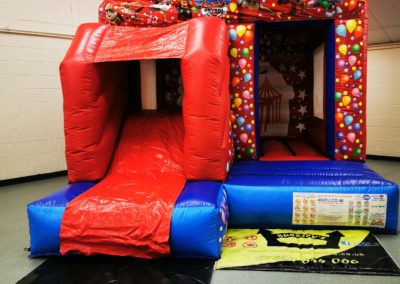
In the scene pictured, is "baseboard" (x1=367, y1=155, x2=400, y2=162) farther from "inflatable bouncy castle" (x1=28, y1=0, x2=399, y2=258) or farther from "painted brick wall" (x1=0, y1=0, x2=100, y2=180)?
"painted brick wall" (x1=0, y1=0, x2=100, y2=180)

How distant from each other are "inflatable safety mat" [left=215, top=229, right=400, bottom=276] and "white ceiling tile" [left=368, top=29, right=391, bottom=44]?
141 inches

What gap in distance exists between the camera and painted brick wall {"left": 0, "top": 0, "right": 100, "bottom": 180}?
4.48m

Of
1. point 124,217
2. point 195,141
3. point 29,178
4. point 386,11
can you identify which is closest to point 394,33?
point 386,11

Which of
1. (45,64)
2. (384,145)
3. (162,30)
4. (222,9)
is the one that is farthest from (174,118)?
(384,145)

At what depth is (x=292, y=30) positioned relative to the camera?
13.2 ft

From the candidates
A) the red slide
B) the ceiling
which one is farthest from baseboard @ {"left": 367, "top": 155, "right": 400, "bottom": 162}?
the red slide

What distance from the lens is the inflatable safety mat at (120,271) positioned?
2088 millimetres

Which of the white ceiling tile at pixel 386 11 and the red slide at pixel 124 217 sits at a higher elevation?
the white ceiling tile at pixel 386 11

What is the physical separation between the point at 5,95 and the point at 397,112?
5581 mm

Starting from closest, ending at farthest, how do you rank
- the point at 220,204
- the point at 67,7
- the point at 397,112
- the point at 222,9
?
the point at 220,204, the point at 222,9, the point at 67,7, the point at 397,112

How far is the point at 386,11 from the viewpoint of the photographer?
423cm

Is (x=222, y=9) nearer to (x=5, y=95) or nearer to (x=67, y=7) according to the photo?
(x=67, y=7)

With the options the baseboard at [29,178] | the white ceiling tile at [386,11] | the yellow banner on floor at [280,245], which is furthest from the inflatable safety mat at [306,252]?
the baseboard at [29,178]

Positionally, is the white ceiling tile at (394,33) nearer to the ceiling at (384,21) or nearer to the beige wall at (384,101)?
the ceiling at (384,21)
